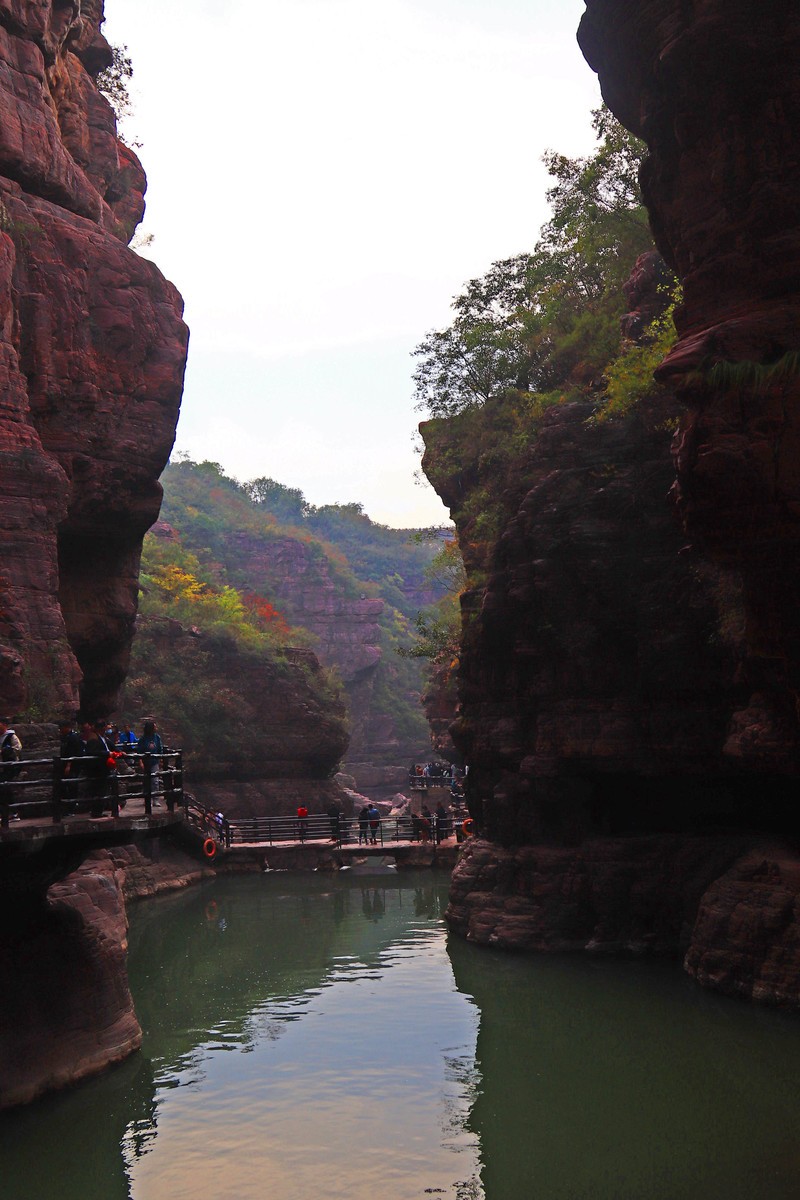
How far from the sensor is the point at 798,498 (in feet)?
44.7

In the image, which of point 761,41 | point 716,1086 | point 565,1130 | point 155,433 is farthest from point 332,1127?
point 155,433

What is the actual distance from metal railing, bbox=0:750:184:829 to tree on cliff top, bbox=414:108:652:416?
1981 cm

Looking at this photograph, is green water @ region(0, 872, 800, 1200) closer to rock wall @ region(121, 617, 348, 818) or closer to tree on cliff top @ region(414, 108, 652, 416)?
tree on cliff top @ region(414, 108, 652, 416)

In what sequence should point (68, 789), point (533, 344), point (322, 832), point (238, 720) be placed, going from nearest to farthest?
point (68, 789) → point (533, 344) → point (322, 832) → point (238, 720)

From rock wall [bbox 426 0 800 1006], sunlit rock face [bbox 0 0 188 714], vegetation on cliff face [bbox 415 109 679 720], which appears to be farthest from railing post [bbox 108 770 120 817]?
vegetation on cliff face [bbox 415 109 679 720]

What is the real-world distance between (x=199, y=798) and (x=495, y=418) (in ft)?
84.6

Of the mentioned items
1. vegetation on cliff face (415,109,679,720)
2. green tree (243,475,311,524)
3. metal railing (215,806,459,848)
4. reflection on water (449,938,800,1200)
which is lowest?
reflection on water (449,938,800,1200)

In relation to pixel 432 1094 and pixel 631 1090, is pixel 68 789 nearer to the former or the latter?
pixel 432 1094

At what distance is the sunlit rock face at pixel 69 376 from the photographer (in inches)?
830

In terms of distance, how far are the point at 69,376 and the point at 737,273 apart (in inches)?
635

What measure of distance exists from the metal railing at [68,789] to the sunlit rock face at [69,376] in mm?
4251

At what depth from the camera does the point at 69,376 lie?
81.9 feet

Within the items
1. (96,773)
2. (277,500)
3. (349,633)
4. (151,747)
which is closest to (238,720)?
(151,747)

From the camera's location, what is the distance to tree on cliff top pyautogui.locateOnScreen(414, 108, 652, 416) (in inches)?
1241
